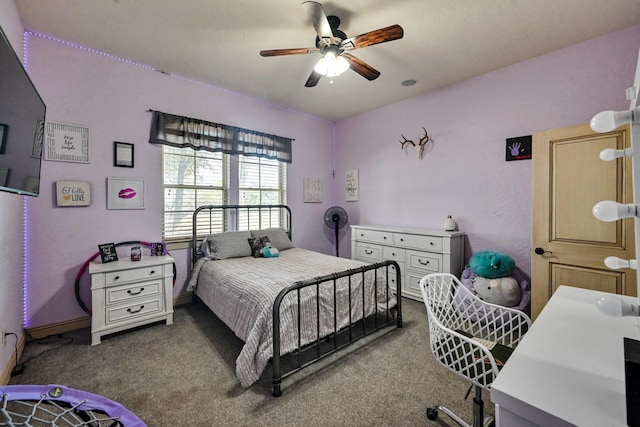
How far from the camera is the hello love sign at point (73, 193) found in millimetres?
2568

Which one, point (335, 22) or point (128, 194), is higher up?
point (335, 22)

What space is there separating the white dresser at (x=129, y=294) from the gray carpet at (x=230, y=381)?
15 centimetres

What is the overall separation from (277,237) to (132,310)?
5.80 feet

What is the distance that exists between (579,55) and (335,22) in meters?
2.37

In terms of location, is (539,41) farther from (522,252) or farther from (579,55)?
(522,252)

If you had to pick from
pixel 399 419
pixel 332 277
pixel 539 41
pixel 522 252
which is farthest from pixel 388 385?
pixel 539 41

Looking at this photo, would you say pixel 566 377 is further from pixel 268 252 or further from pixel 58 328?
pixel 58 328

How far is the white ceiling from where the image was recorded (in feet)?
6.89

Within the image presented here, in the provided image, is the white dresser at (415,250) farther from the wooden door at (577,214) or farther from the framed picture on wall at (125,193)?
the framed picture on wall at (125,193)

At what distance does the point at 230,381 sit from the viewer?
6.23 feet

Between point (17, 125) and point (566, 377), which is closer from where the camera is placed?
point (566, 377)

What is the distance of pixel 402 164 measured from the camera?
404 centimetres

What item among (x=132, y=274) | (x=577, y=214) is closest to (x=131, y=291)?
(x=132, y=274)

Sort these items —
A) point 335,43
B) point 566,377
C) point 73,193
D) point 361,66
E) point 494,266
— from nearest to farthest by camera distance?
point 566,377 < point 335,43 < point 361,66 < point 73,193 < point 494,266
